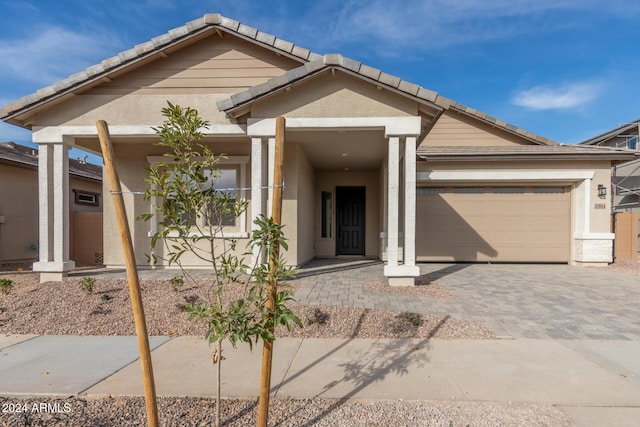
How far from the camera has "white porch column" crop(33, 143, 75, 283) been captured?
7098 millimetres

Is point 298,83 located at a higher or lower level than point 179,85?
lower

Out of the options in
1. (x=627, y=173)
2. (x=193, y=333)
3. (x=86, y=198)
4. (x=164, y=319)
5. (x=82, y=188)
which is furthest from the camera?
(x=627, y=173)

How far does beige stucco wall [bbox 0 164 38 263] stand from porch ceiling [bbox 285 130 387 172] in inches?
364

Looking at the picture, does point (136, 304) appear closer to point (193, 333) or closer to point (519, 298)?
point (193, 333)

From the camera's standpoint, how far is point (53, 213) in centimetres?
723

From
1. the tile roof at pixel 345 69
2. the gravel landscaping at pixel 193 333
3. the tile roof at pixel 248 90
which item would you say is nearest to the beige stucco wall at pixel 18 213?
the gravel landscaping at pixel 193 333

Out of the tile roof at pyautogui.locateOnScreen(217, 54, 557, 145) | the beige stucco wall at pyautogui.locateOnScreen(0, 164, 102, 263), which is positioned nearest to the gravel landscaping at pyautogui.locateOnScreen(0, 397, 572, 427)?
the tile roof at pyautogui.locateOnScreen(217, 54, 557, 145)

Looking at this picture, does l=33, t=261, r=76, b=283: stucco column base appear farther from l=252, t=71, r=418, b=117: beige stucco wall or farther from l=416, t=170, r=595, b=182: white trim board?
l=416, t=170, r=595, b=182: white trim board

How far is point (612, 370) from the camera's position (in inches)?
132

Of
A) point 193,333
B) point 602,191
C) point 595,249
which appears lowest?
point 193,333

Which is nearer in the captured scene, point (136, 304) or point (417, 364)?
point (136, 304)

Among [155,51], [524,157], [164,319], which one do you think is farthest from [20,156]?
[524,157]

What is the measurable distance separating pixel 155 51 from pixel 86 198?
8.62 m

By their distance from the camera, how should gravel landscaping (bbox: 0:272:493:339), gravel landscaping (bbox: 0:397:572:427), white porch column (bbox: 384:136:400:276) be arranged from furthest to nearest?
white porch column (bbox: 384:136:400:276) → gravel landscaping (bbox: 0:272:493:339) → gravel landscaping (bbox: 0:397:572:427)
